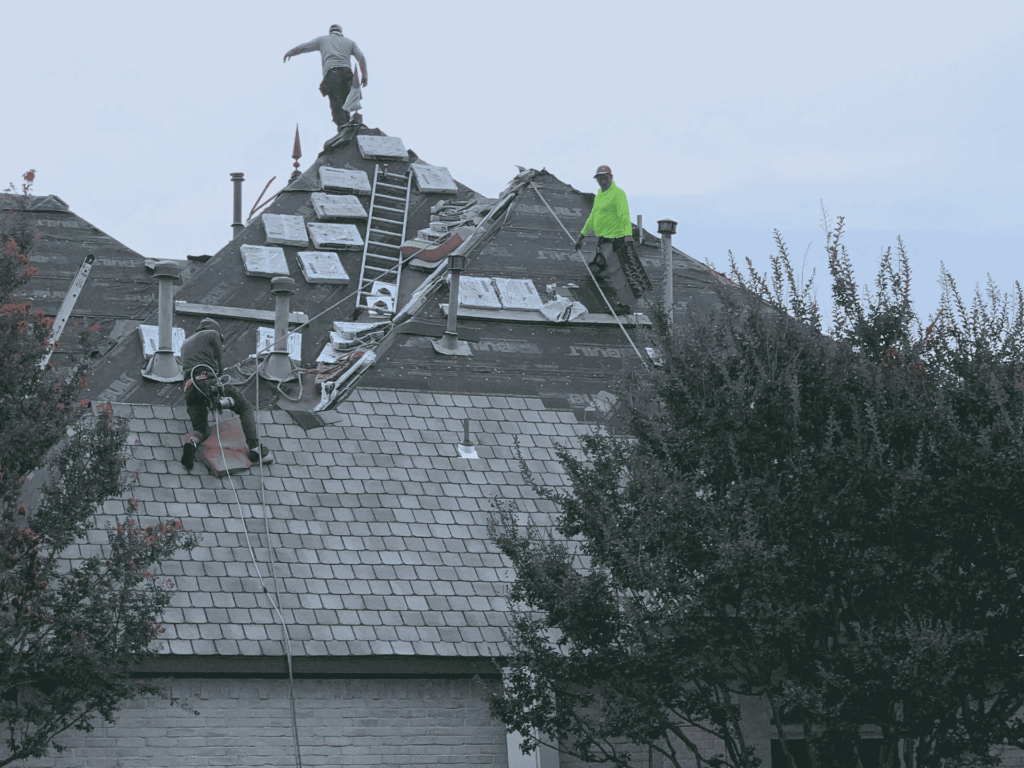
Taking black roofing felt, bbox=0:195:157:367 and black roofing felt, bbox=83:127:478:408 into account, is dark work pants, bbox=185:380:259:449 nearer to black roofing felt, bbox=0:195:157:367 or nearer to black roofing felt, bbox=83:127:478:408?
black roofing felt, bbox=83:127:478:408

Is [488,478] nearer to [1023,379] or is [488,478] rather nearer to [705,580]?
[705,580]

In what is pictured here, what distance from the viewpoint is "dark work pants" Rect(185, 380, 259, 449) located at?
46.0 feet

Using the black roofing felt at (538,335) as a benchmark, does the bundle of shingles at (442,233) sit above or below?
above

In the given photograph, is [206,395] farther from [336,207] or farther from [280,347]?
[336,207]

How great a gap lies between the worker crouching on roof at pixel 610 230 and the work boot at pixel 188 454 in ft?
24.8

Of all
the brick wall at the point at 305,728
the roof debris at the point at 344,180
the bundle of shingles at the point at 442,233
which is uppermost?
the roof debris at the point at 344,180

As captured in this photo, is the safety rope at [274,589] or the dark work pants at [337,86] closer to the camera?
the safety rope at [274,589]

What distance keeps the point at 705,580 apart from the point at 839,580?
1088 millimetres

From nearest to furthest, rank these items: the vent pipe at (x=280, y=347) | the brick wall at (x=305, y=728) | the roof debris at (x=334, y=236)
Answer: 1. the brick wall at (x=305, y=728)
2. the vent pipe at (x=280, y=347)
3. the roof debris at (x=334, y=236)

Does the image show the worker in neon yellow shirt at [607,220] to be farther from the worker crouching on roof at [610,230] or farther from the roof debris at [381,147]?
the roof debris at [381,147]

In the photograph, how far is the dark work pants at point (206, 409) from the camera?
1401 cm

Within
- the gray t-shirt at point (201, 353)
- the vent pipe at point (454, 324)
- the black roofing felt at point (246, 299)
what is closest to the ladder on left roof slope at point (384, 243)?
the black roofing felt at point (246, 299)

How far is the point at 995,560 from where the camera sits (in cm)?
1015

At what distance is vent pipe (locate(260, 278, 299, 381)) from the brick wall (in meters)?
4.68
